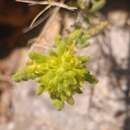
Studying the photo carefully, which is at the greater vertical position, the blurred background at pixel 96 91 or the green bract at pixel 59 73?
the green bract at pixel 59 73

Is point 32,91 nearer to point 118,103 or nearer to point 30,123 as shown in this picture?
point 30,123

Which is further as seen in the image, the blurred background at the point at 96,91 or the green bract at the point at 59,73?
the blurred background at the point at 96,91

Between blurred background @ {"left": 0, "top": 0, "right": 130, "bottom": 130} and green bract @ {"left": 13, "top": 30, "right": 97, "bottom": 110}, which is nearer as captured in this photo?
green bract @ {"left": 13, "top": 30, "right": 97, "bottom": 110}

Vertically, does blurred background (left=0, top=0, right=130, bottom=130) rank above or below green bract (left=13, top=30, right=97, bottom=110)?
below

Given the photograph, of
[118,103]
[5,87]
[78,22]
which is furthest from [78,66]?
[5,87]
